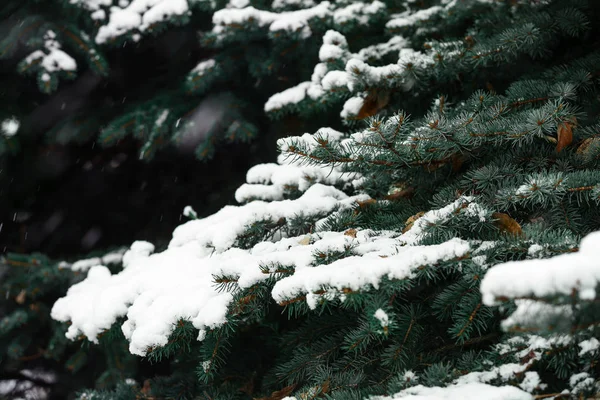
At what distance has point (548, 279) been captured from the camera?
0.62m

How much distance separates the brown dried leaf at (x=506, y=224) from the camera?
1.15m

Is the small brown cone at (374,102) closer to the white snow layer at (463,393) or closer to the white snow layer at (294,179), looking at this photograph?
the white snow layer at (294,179)

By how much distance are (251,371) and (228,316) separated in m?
0.59

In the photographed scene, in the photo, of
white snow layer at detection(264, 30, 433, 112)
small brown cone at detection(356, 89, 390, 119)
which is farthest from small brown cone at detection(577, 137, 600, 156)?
small brown cone at detection(356, 89, 390, 119)

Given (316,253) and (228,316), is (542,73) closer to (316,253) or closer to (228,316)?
(316,253)

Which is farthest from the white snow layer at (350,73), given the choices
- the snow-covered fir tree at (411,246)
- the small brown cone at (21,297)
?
the small brown cone at (21,297)

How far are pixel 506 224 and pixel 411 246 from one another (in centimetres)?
30

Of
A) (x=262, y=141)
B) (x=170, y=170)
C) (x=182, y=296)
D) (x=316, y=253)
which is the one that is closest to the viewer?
(x=316, y=253)

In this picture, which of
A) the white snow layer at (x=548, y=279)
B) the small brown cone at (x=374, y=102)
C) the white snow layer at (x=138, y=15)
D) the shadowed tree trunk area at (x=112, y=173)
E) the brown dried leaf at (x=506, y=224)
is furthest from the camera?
the shadowed tree trunk area at (x=112, y=173)

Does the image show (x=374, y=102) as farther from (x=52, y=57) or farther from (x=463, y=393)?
(x=52, y=57)

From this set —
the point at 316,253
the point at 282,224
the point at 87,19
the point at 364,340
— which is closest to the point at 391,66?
the point at 282,224

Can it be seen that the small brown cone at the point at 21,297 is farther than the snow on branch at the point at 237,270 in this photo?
Yes

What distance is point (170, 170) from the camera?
315 cm

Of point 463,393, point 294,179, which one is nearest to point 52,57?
point 294,179
